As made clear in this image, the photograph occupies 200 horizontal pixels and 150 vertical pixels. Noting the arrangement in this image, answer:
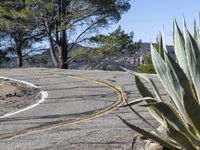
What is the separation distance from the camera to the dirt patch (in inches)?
529

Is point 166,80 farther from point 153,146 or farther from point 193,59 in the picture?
point 153,146

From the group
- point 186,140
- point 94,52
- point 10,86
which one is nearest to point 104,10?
point 94,52

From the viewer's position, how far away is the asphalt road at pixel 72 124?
24.2 feet

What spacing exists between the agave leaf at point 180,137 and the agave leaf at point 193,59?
0.38 m

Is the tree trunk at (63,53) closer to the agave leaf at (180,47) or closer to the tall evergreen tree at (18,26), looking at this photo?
the tall evergreen tree at (18,26)

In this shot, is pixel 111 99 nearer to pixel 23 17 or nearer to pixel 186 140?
pixel 186 140

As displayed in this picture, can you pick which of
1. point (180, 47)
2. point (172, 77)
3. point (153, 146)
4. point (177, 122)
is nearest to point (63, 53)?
point (153, 146)

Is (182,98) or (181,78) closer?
(182,98)

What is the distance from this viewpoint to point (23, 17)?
120 ft

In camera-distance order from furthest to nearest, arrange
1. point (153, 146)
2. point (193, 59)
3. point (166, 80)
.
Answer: point (153, 146) → point (166, 80) → point (193, 59)

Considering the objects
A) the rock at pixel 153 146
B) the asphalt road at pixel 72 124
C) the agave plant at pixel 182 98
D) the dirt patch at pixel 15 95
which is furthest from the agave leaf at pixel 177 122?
the dirt patch at pixel 15 95

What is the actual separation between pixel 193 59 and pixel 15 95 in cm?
1264

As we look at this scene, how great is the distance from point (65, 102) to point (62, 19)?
2323 cm

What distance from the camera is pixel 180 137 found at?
427cm
